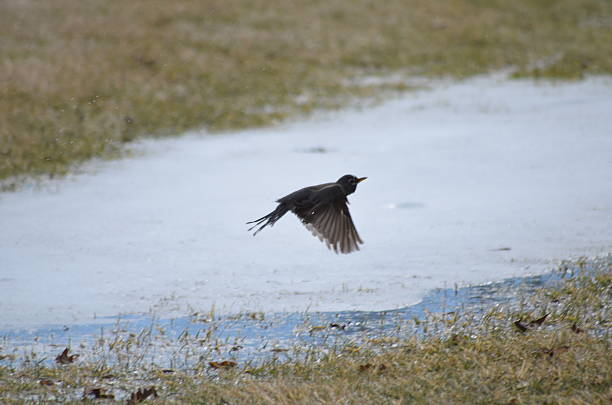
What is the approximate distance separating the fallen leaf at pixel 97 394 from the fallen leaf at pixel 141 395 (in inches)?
5.4

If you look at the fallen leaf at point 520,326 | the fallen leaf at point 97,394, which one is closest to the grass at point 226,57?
the fallen leaf at point 97,394

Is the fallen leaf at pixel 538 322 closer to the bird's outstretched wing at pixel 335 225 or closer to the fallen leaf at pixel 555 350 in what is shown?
the fallen leaf at pixel 555 350

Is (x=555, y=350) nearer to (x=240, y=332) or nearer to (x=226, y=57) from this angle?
(x=240, y=332)

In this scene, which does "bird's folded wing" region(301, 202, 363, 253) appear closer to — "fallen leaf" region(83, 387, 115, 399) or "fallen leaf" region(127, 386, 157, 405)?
"fallen leaf" region(127, 386, 157, 405)

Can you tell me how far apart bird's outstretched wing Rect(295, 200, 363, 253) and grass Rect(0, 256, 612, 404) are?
99 cm

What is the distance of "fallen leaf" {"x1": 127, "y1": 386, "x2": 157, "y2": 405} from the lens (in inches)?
174

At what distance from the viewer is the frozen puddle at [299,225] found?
253 inches

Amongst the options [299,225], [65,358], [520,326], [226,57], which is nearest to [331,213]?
[520,326]

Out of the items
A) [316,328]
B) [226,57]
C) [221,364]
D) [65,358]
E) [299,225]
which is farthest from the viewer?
[226,57]

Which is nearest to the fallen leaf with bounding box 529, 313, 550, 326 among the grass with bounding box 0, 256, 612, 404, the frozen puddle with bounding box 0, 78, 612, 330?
the grass with bounding box 0, 256, 612, 404

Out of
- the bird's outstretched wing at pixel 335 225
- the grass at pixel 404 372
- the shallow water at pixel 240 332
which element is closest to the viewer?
the grass at pixel 404 372

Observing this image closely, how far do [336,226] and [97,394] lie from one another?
7.42 ft

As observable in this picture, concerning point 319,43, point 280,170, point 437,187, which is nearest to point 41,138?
point 280,170

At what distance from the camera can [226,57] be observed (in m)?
17.3
